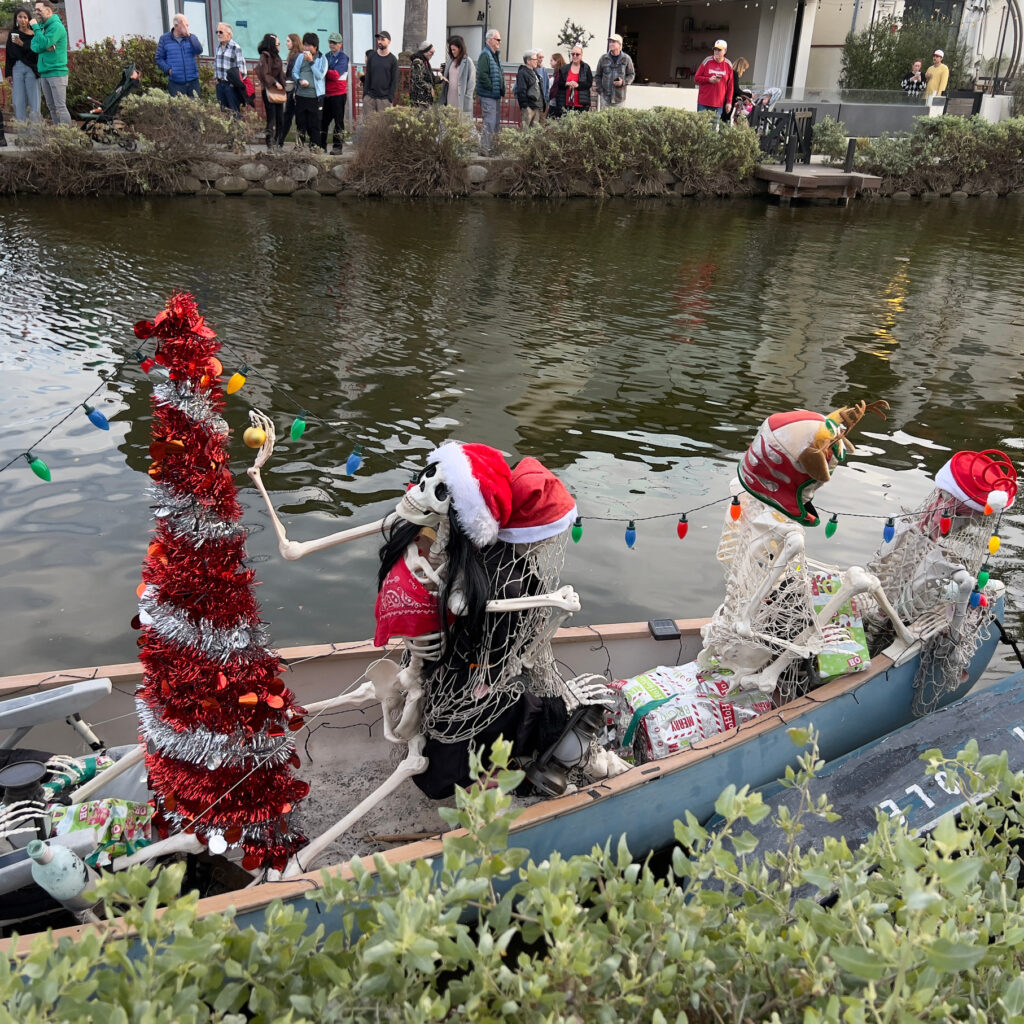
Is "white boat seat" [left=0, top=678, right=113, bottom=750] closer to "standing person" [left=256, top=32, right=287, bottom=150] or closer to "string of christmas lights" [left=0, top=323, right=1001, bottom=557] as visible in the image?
"string of christmas lights" [left=0, top=323, right=1001, bottom=557]

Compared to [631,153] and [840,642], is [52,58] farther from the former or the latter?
[840,642]

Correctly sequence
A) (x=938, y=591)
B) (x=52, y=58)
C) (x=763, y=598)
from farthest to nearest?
(x=52, y=58)
(x=938, y=591)
(x=763, y=598)

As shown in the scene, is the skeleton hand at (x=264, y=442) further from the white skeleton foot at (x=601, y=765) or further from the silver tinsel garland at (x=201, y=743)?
the white skeleton foot at (x=601, y=765)

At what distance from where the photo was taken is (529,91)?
16.9 meters

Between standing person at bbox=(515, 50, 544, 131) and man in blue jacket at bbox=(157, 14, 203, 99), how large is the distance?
5238 mm

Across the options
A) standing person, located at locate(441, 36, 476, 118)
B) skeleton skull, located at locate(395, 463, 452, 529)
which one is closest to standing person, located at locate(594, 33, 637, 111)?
standing person, located at locate(441, 36, 476, 118)

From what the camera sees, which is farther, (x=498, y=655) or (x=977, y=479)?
(x=977, y=479)

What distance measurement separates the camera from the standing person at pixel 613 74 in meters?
17.9

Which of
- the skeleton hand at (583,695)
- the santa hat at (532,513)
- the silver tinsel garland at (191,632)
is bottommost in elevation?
the skeleton hand at (583,695)

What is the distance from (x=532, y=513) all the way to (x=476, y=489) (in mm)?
235

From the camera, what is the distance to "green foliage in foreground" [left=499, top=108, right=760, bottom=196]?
1667cm

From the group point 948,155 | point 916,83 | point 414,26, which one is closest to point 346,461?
point 414,26

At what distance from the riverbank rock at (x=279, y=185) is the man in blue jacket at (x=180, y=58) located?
158 cm

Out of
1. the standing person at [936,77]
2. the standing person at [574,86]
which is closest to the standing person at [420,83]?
the standing person at [574,86]
